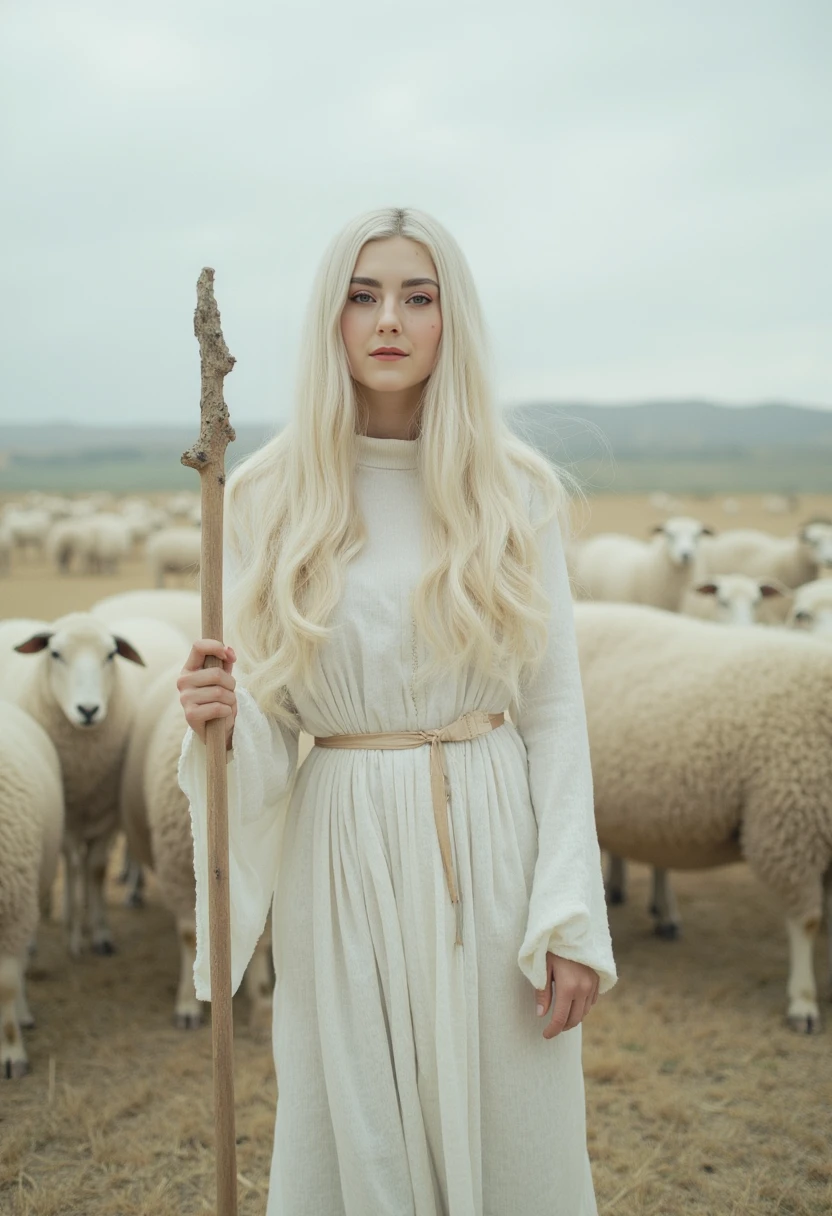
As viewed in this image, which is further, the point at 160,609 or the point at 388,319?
the point at 160,609

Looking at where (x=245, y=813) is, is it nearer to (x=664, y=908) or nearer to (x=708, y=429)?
(x=664, y=908)

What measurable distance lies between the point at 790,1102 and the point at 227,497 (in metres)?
2.68

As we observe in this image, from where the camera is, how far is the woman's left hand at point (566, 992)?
169cm

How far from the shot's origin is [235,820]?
1.76m

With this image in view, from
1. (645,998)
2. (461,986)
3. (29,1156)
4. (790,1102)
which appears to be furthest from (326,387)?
(645,998)

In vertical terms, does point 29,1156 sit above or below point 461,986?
below

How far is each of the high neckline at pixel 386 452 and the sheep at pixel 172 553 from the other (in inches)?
590

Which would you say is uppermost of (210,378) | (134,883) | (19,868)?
(210,378)

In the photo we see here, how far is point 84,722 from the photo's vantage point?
410cm

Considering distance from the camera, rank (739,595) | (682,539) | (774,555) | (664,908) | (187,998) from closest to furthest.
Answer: (187,998) < (664,908) < (739,595) < (682,539) < (774,555)

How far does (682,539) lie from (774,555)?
1.95 meters

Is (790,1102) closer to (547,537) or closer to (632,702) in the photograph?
(632,702)

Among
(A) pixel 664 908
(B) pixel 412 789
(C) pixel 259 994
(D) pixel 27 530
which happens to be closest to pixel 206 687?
(B) pixel 412 789

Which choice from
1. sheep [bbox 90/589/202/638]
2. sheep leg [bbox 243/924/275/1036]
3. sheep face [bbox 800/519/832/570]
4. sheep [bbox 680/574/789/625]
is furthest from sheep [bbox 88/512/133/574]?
sheep leg [bbox 243/924/275/1036]
